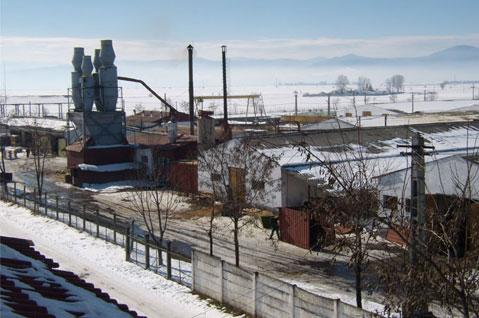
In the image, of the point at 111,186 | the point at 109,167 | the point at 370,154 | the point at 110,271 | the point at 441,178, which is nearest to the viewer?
the point at 110,271

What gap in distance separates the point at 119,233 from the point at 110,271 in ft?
13.8

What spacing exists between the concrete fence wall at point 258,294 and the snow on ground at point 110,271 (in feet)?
1.44

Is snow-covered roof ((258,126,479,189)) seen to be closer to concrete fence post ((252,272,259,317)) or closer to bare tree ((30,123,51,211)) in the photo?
concrete fence post ((252,272,259,317))

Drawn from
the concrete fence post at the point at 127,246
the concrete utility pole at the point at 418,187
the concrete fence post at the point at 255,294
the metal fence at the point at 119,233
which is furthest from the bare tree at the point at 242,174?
the concrete utility pole at the point at 418,187

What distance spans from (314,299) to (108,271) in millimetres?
8502

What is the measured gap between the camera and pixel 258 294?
15305mm

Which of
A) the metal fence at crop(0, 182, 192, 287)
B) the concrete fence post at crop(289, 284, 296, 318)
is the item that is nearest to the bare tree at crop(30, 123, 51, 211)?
the metal fence at crop(0, 182, 192, 287)

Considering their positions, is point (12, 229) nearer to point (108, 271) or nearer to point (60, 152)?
point (108, 271)

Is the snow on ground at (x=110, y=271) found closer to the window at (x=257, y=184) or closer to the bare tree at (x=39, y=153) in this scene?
the window at (x=257, y=184)

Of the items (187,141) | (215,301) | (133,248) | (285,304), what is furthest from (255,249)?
(187,141)

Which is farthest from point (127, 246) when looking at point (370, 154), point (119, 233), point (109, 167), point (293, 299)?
point (109, 167)

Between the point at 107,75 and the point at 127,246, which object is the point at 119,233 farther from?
the point at 107,75

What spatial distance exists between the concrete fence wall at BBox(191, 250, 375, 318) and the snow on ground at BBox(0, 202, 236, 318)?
0.44 m

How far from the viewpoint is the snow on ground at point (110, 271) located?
16.7 meters
